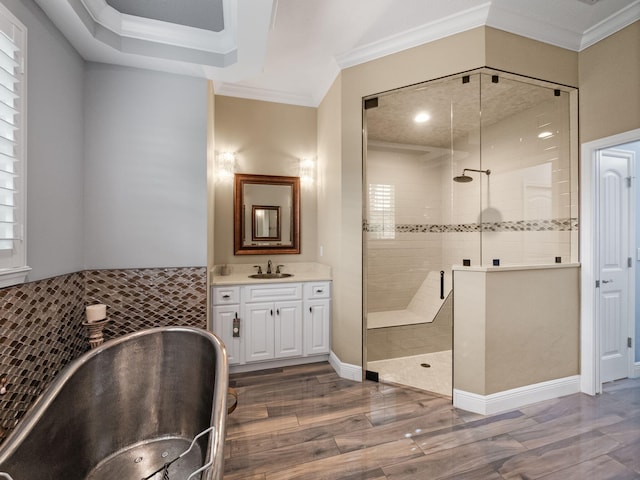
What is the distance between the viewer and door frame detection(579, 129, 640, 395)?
8.27 ft

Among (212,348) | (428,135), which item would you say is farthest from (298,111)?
(212,348)

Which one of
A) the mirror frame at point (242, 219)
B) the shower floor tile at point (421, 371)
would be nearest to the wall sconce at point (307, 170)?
the mirror frame at point (242, 219)

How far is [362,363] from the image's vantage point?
2.80 m

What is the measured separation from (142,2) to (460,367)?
3666mm

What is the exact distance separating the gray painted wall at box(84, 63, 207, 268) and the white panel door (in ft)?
11.8

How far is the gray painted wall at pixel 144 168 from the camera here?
2.37 meters

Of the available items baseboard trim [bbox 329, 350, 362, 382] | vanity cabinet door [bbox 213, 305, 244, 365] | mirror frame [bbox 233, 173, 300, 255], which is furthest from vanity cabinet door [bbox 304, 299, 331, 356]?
mirror frame [bbox 233, 173, 300, 255]

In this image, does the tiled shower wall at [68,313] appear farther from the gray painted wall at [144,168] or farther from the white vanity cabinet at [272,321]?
the white vanity cabinet at [272,321]

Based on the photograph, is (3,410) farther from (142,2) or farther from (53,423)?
(142,2)

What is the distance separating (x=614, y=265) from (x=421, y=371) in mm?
2046

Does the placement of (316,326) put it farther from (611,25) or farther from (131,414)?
(611,25)

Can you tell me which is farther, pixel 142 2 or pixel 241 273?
pixel 241 273

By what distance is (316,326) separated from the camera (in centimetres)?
312

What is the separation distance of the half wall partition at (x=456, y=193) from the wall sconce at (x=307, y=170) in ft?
2.78
